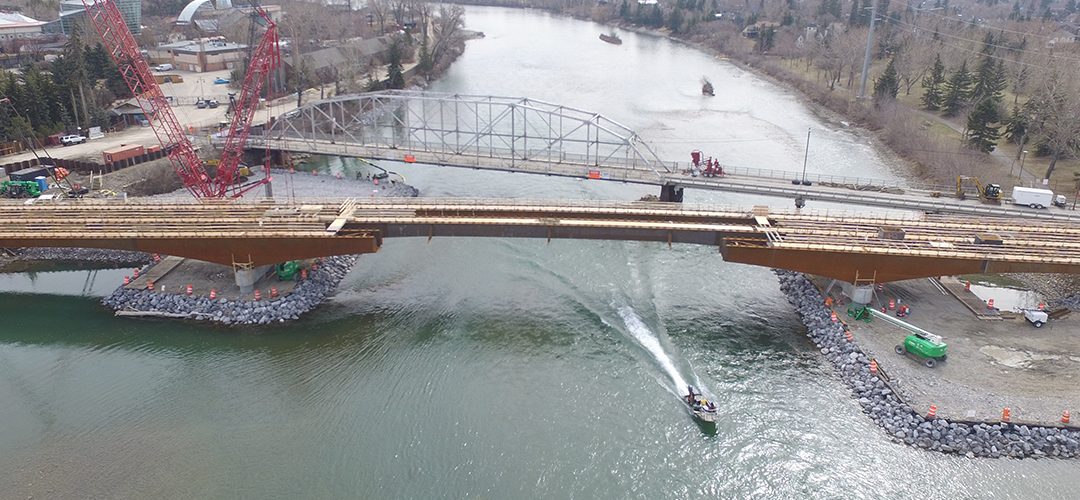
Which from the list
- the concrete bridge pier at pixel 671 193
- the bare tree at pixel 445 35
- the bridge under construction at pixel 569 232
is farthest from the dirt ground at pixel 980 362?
the bare tree at pixel 445 35

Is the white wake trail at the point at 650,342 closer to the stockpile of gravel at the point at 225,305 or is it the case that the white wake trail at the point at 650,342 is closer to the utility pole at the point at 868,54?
the stockpile of gravel at the point at 225,305

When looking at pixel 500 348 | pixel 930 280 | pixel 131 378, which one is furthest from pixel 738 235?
pixel 131 378

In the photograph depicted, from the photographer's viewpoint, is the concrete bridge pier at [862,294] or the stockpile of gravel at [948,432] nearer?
the stockpile of gravel at [948,432]

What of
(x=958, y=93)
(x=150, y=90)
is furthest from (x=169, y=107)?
(x=958, y=93)

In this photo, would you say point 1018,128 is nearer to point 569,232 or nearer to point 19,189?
point 569,232

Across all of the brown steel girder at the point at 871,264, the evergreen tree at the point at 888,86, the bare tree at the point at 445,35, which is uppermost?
the bare tree at the point at 445,35

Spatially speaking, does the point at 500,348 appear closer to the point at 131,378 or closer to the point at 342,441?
the point at 342,441
